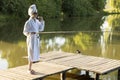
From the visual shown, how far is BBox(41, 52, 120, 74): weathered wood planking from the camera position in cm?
771

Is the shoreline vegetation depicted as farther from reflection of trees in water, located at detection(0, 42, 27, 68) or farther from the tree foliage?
reflection of trees in water, located at detection(0, 42, 27, 68)

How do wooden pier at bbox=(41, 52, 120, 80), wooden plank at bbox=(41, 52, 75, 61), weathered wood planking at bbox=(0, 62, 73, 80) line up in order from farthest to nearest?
1. wooden plank at bbox=(41, 52, 75, 61)
2. wooden pier at bbox=(41, 52, 120, 80)
3. weathered wood planking at bbox=(0, 62, 73, 80)

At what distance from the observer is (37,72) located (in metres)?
7.09

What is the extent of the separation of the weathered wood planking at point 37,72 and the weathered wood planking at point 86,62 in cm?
44

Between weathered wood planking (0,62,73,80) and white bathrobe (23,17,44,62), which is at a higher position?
white bathrobe (23,17,44,62)

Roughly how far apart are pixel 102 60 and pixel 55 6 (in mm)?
30181

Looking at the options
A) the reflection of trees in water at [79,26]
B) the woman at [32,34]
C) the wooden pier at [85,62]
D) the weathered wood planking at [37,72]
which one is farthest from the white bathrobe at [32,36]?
the reflection of trees in water at [79,26]

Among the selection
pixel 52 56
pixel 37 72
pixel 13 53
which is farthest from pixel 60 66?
pixel 13 53

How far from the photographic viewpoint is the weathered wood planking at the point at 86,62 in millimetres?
7713

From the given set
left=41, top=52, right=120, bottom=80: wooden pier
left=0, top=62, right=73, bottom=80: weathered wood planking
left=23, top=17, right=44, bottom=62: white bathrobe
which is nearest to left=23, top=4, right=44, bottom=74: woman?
left=23, top=17, right=44, bottom=62: white bathrobe

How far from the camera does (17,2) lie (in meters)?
30.5

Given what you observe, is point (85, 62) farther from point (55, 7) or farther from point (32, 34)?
point (55, 7)

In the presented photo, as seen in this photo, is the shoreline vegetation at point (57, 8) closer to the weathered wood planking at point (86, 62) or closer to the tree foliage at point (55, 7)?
the tree foliage at point (55, 7)

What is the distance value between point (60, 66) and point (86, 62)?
0.98 meters
